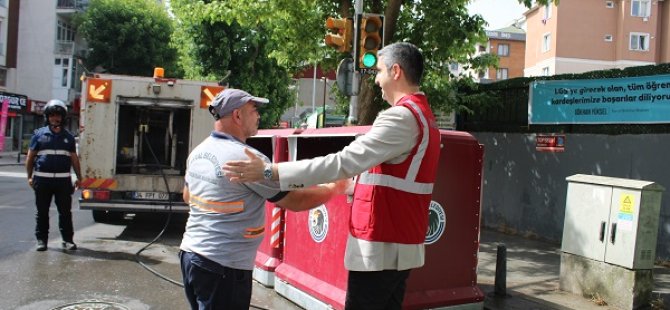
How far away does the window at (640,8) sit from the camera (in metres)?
46.0

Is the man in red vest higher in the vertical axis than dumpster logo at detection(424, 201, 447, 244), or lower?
higher

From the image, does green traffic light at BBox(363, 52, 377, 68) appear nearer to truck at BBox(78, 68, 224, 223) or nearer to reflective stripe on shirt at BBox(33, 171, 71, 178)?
truck at BBox(78, 68, 224, 223)

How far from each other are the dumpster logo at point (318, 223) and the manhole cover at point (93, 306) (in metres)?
1.94

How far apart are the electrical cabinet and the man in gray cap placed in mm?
4457

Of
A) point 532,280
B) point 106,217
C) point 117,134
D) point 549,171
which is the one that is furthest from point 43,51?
point 532,280

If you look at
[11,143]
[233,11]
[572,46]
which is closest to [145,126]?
[233,11]

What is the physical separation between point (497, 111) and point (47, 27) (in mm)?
38803

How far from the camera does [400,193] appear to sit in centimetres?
263

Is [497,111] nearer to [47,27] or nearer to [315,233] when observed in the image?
[315,233]

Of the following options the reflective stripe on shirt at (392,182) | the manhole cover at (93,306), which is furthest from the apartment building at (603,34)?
the reflective stripe on shirt at (392,182)

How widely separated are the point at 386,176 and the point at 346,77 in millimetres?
7070

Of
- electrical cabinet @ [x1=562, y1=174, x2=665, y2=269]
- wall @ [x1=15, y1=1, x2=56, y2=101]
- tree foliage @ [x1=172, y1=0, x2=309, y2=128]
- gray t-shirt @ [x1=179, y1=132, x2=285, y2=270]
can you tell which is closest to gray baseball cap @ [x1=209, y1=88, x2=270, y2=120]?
gray t-shirt @ [x1=179, y1=132, x2=285, y2=270]

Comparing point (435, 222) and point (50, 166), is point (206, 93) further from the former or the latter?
point (435, 222)

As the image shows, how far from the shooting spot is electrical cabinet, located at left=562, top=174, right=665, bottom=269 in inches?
232
